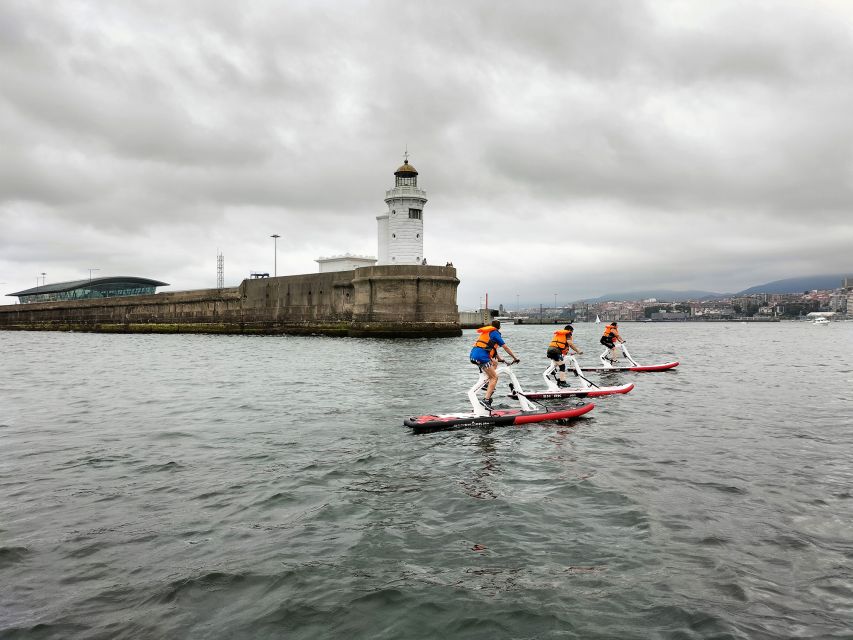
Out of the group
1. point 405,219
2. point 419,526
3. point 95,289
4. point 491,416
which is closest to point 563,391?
point 491,416

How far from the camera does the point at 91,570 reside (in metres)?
5.24

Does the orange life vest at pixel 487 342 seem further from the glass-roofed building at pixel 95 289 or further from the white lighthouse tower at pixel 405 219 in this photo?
the glass-roofed building at pixel 95 289

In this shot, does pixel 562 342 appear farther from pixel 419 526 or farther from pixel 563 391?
pixel 419 526

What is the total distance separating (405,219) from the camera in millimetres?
58625

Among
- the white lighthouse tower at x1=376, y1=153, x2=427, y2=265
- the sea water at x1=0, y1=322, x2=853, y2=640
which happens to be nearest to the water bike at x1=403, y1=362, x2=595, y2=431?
the sea water at x1=0, y1=322, x2=853, y2=640

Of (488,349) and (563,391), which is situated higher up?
(488,349)

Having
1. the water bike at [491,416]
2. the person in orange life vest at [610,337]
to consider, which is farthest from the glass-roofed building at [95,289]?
the water bike at [491,416]

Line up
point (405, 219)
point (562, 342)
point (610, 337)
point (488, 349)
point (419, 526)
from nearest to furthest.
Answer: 1. point (419, 526)
2. point (488, 349)
3. point (562, 342)
4. point (610, 337)
5. point (405, 219)

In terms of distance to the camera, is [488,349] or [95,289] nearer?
[488,349]

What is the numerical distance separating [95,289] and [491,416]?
393 ft

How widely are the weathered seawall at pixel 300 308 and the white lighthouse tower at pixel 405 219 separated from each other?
9.54 metres

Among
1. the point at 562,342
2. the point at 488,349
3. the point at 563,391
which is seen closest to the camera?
the point at 488,349

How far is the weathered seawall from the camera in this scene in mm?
45875

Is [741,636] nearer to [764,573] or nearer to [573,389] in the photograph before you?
[764,573]
